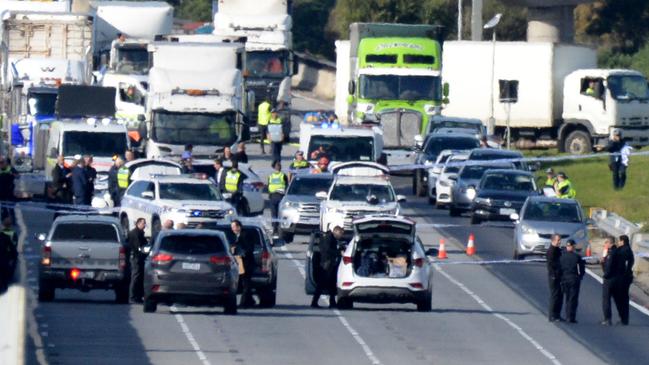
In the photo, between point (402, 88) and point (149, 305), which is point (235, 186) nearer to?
point (149, 305)

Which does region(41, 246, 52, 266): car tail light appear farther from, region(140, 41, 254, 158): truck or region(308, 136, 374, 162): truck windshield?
region(308, 136, 374, 162): truck windshield

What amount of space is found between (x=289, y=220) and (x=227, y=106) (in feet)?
20.5

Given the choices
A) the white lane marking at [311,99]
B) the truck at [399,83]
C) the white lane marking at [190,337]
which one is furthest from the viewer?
the white lane marking at [311,99]

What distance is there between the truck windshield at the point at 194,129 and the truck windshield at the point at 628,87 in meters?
17.1

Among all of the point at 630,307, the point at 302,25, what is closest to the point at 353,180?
the point at 630,307

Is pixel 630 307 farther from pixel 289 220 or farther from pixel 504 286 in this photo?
pixel 289 220

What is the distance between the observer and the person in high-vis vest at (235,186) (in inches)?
1487

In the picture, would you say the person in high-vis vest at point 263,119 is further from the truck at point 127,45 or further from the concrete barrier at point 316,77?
the concrete barrier at point 316,77

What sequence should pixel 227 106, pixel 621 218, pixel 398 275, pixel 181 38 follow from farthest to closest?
pixel 181 38 < pixel 227 106 < pixel 621 218 < pixel 398 275

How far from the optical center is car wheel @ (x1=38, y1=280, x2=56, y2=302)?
92.8 ft

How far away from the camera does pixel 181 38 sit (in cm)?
5181

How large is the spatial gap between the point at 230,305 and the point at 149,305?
127cm

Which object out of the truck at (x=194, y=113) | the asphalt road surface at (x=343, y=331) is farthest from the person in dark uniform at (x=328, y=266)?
the truck at (x=194, y=113)

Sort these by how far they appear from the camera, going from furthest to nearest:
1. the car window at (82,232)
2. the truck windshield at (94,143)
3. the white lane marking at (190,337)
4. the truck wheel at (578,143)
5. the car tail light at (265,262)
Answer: the truck wheel at (578,143) < the truck windshield at (94,143) < the car window at (82,232) < the car tail light at (265,262) < the white lane marking at (190,337)
